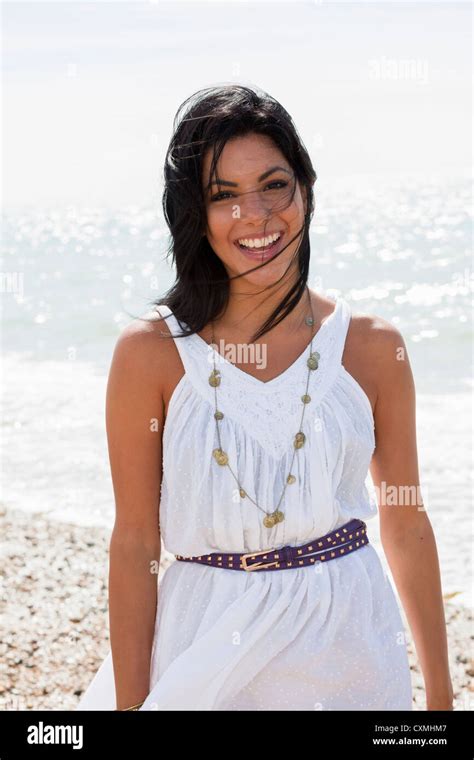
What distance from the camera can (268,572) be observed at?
249 centimetres

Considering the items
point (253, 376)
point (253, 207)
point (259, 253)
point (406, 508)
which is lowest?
point (406, 508)

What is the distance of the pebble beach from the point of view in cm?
498

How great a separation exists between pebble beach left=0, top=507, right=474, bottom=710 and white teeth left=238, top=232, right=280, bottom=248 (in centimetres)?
300

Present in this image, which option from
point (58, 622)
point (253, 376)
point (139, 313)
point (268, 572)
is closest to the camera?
point (268, 572)

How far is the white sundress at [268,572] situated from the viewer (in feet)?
7.98

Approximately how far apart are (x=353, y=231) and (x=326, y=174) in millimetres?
17975

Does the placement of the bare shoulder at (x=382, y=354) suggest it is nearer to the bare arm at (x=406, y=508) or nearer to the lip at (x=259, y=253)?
the bare arm at (x=406, y=508)

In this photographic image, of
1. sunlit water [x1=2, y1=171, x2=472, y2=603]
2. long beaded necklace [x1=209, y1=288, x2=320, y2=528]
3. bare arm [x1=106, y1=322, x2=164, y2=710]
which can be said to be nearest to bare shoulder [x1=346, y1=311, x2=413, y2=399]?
long beaded necklace [x1=209, y1=288, x2=320, y2=528]

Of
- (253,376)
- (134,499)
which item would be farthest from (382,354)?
(134,499)

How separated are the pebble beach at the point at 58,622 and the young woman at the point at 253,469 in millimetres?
2432
